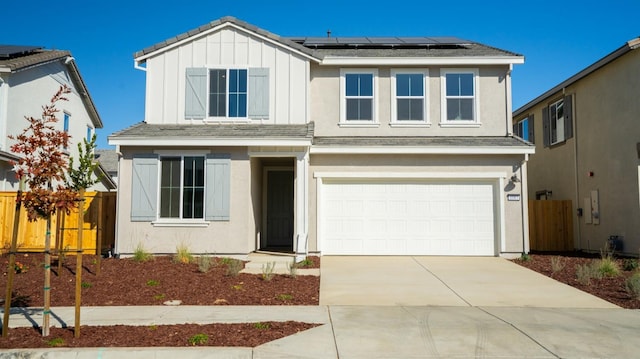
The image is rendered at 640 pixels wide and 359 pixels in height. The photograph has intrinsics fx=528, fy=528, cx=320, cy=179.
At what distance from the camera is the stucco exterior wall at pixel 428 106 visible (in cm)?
1581

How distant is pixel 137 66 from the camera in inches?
609

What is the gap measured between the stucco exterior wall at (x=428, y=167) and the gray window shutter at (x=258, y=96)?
201cm

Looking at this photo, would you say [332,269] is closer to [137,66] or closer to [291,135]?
[291,135]

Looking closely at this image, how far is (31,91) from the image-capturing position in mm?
19219

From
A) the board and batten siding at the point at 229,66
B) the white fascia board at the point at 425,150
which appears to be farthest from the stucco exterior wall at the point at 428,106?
the white fascia board at the point at 425,150

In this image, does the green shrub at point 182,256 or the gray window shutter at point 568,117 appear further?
the gray window shutter at point 568,117

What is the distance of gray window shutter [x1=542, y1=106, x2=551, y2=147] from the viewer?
19938mm

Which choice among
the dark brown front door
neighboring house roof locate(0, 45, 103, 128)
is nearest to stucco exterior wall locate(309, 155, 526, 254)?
the dark brown front door

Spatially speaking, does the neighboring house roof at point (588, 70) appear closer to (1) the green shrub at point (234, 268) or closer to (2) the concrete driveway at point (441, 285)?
(2) the concrete driveway at point (441, 285)

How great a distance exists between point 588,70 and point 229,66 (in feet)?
36.7

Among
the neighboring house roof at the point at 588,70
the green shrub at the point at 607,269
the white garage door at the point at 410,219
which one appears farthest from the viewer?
the white garage door at the point at 410,219

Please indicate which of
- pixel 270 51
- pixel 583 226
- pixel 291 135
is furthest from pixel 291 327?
pixel 583 226

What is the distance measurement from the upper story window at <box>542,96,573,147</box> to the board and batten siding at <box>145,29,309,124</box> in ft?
31.1

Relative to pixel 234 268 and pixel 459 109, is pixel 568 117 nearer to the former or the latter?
pixel 459 109
